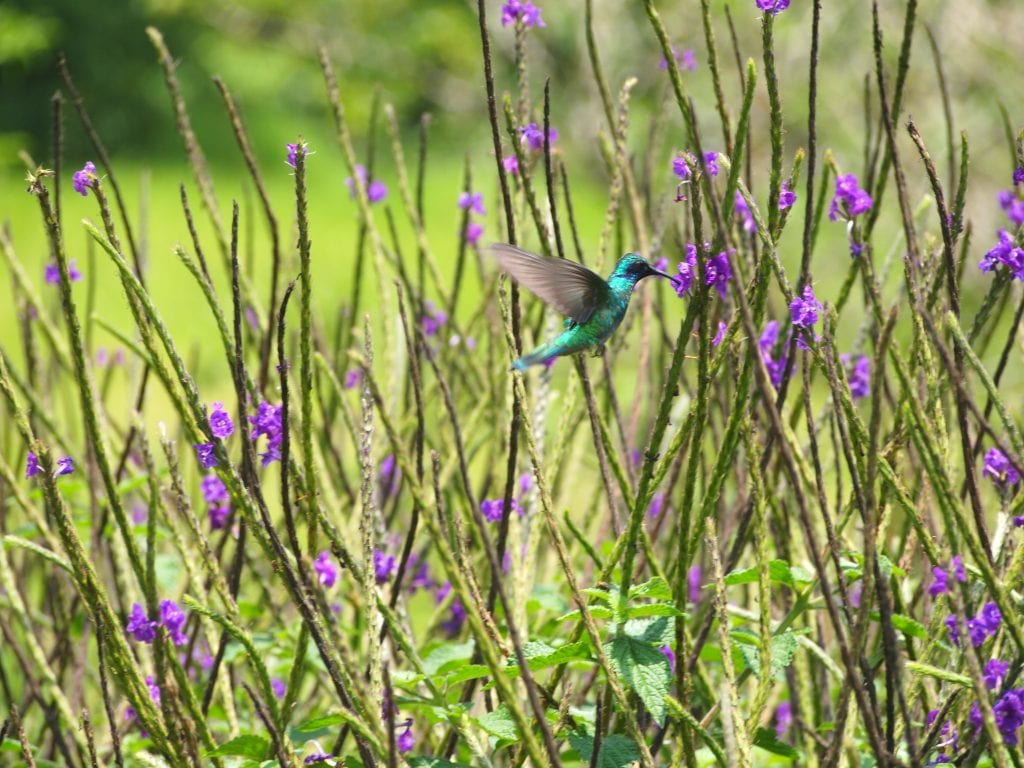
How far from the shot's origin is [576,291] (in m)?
1.46

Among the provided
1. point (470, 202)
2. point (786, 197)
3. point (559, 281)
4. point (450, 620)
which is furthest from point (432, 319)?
point (786, 197)

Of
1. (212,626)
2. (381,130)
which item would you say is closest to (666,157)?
(381,130)

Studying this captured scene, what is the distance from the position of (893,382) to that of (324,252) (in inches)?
231

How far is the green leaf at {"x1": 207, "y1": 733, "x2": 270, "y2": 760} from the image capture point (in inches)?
51.2

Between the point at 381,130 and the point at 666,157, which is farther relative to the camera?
the point at 381,130

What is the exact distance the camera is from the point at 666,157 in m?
7.13

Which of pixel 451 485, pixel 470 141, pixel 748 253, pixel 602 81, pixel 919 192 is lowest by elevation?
pixel 451 485

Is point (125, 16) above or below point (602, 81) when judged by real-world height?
above

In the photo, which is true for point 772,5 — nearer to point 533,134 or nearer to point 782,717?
point 533,134

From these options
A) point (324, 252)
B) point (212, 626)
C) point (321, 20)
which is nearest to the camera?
point (212, 626)

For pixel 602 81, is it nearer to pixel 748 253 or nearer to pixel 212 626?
pixel 748 253

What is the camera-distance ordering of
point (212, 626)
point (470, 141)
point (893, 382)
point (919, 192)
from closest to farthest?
1. point (212, 626)
2. point (893, 382)
3. point (919, 192)
4. point (470, 141)

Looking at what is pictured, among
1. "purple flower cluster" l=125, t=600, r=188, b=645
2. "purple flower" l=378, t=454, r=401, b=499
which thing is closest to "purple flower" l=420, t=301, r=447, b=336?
"purple flower" l=378, t=454, r=401, b=499

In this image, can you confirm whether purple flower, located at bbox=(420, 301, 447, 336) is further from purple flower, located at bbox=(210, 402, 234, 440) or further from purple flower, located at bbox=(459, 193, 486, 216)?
purple flower, located at bbox=(210, 402, 234, 440)
